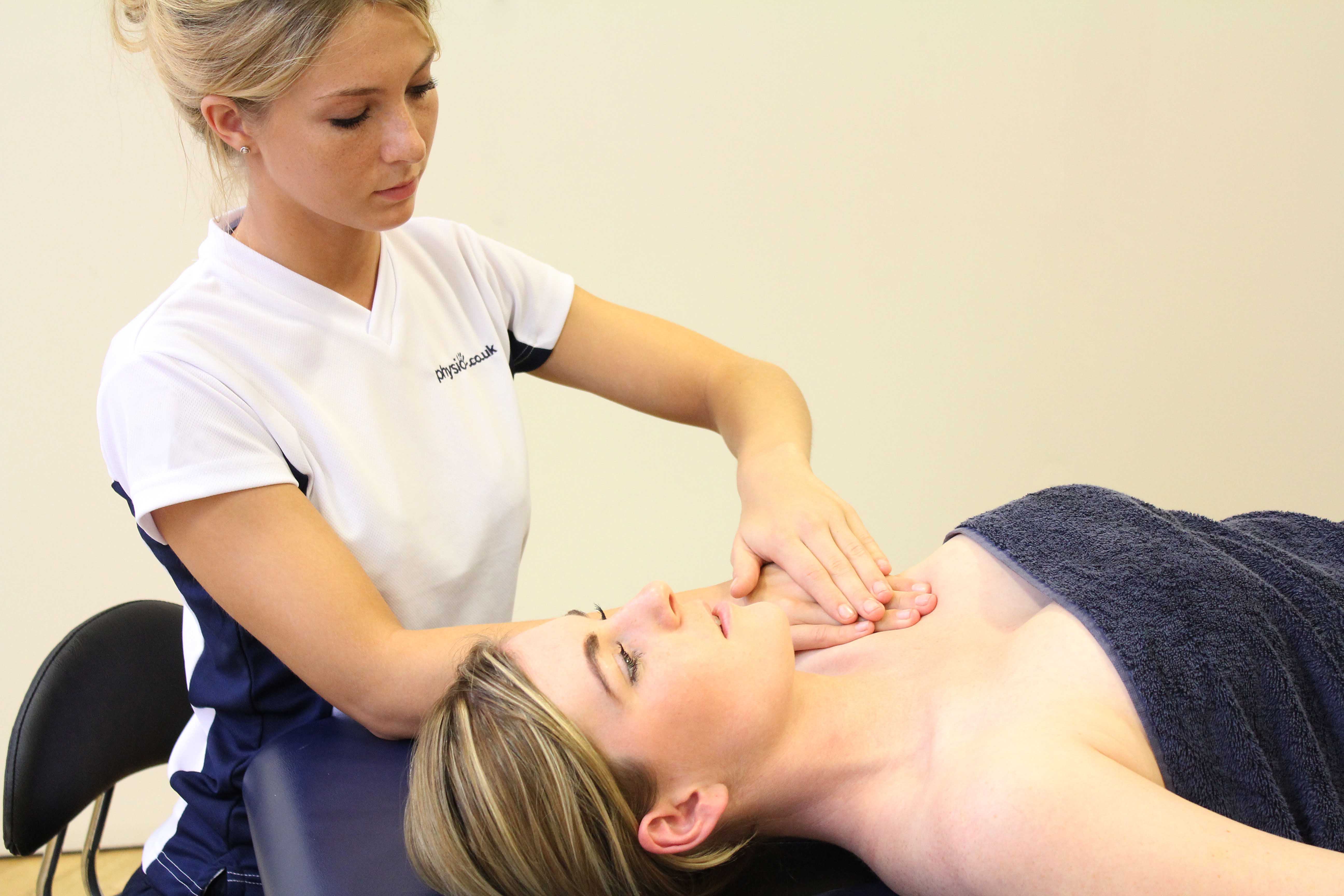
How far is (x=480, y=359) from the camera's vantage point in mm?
1396

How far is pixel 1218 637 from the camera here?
104cm

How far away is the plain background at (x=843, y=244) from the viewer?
2305mm

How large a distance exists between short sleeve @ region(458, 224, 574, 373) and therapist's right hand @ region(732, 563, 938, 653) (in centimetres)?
49

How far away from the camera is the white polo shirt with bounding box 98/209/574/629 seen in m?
1.04

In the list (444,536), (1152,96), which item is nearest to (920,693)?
(444,536)

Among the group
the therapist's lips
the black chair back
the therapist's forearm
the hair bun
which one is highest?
the hair bun

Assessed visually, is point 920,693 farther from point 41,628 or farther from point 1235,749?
point 41,628

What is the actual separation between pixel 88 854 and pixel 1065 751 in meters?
1.24

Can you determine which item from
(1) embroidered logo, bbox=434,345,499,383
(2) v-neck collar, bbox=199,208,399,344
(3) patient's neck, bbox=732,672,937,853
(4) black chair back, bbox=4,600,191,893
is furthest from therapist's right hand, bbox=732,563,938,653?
(4) black chair back, bbox=4,600,191,893

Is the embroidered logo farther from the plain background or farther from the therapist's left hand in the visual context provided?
the plain background

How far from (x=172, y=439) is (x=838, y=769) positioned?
2.49 ft

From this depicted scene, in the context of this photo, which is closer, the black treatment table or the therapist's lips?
the black treatment table

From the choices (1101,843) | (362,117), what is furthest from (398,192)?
(1101,843)

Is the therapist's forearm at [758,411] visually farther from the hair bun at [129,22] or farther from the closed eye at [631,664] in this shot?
the hair bun at [129,22]
